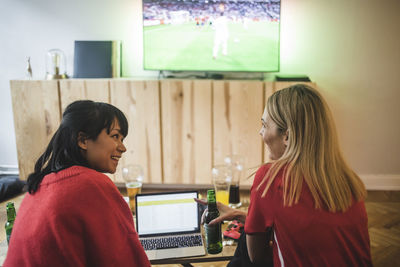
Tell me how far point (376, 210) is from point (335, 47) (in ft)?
5.31

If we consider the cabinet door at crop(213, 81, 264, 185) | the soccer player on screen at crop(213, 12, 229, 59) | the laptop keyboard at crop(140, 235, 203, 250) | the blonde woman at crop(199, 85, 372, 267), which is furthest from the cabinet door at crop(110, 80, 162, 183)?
the blonde woman at crop(199, 85, 372, 267)

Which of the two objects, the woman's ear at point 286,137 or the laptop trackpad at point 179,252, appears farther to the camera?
the laptop trackpad at point 179,252

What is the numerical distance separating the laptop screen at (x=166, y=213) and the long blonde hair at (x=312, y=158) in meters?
0.52

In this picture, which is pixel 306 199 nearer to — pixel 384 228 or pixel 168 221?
pixel 168 221

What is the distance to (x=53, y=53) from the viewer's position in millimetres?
3902

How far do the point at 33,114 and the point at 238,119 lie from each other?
2031mm

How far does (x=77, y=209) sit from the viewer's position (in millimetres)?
1048

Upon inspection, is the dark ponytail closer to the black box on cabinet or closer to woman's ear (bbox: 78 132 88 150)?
woman's ear (bbox: 78 132 88 150)

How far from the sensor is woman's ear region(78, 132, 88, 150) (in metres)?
1.21

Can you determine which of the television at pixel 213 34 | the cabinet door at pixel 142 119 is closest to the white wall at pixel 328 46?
the television at pixel 213 34

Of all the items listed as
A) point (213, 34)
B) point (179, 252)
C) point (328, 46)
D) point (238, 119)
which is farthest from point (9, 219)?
point (328, 46)

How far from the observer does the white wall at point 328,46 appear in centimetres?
362

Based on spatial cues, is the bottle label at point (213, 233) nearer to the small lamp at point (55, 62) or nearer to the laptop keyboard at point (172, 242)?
the laptop keyboard at point (172, 242)

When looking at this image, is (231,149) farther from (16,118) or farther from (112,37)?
(16,118)
